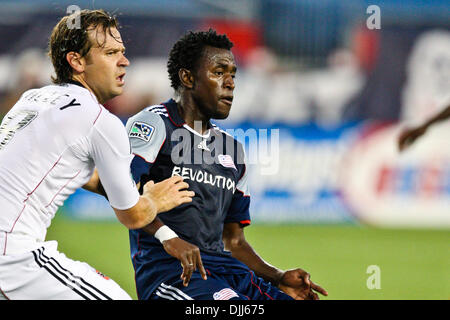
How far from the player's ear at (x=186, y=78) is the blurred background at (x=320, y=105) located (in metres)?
6.05

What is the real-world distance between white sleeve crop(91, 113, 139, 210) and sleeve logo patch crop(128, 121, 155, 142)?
70 cm

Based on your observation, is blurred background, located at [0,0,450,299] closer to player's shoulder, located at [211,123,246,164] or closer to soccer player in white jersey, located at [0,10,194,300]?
player's shoulder, located at [211,123,246,164]

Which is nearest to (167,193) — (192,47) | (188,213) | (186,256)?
(186,256)

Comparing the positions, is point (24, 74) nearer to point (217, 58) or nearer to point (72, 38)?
point (217, 58)

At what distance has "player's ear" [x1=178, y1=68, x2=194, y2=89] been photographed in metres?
4.96

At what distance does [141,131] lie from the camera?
14.6ft

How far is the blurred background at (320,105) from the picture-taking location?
1163 centimetres

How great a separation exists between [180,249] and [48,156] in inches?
35.7

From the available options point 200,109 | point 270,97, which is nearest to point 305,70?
point 270,97

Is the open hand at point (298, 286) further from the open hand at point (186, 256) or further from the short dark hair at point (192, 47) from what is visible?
the short dark hair at point (192, 47)

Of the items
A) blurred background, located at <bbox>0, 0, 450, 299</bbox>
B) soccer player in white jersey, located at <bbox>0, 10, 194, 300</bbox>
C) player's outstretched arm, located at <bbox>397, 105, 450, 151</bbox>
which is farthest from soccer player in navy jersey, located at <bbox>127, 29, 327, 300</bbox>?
player's outstretched arm, located at <bbox>397, 105, 450, 151</bbox>

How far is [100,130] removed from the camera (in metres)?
3.58

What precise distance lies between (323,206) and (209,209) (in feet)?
24.7

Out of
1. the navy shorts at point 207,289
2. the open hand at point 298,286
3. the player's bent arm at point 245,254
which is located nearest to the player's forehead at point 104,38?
the navy shorts at point 207,289
